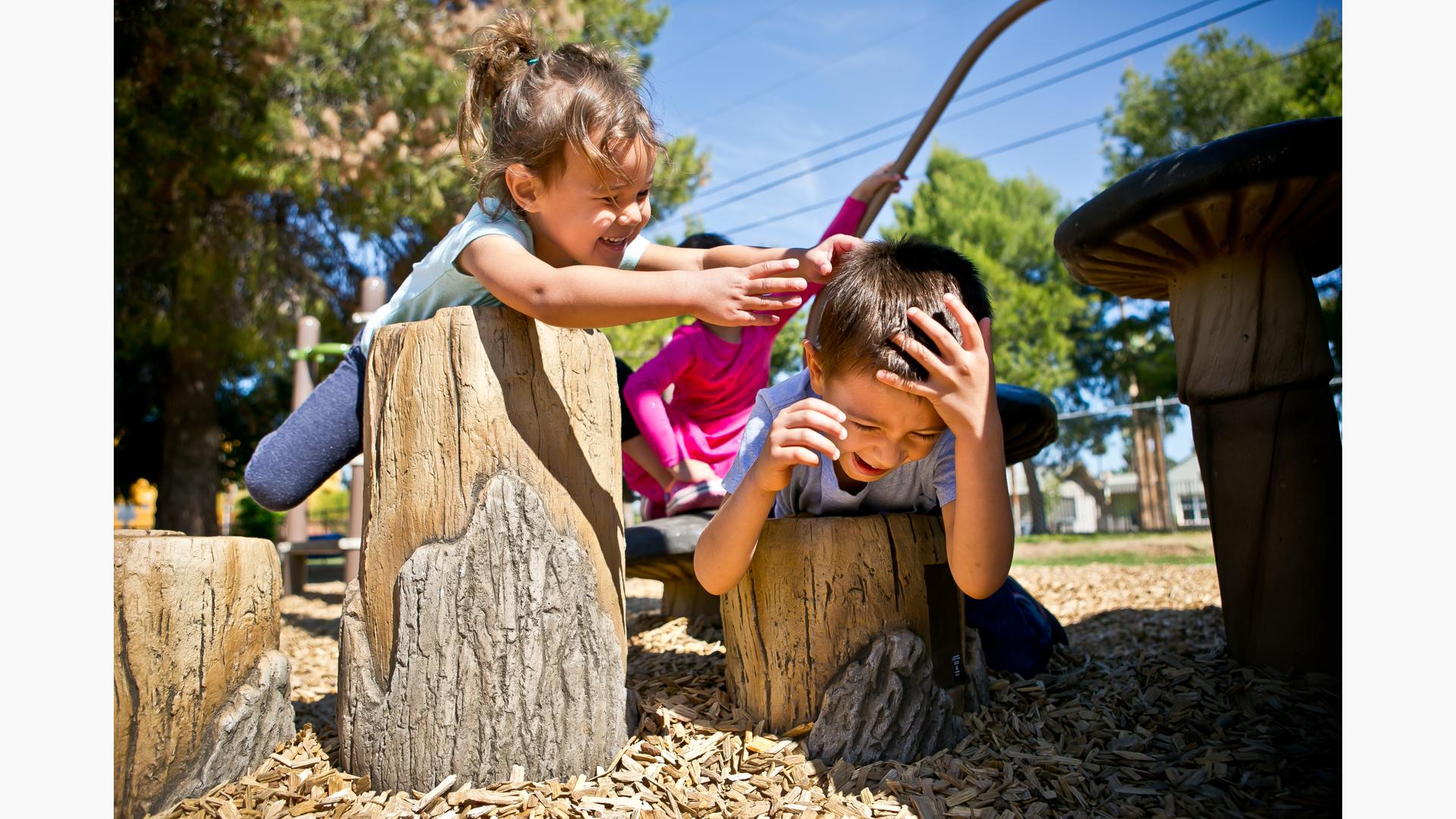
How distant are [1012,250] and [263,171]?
19557 mm

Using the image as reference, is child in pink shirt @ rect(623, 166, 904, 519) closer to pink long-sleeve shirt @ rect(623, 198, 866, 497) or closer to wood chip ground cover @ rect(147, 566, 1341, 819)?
pink long-sleeve shirt @ rect(623, 198, 866, 497)

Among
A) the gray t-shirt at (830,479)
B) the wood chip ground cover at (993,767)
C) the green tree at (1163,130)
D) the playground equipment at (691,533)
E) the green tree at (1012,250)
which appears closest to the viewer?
the wood chip ground cover at (993,767)

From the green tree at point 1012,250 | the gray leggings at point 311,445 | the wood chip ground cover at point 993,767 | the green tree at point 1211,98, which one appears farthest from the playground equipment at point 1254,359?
the green tree at point 1012,250

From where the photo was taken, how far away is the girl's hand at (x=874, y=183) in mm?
3383

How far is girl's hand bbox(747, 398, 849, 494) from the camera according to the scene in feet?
5.36

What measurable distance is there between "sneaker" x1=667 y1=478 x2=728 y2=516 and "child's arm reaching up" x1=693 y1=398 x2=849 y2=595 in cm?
146

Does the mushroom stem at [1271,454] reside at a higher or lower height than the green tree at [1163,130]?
lower

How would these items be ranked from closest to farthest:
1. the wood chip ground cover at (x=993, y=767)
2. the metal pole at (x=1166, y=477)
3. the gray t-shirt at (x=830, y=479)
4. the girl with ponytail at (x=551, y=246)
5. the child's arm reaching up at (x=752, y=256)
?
the wood chip ground cover at (x=993, y=767), the girl with ponytail at (x=551, y=246), the child's arm reaching up at (x=752, y=256), the gray t-shirt at (x=830, y=479), the metal pole at (x=1166, y=477)

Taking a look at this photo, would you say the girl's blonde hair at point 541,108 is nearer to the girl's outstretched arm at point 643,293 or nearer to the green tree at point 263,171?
the girl's outstretched arm at point 643,293

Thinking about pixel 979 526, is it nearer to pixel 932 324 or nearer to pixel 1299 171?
pixel 932 324

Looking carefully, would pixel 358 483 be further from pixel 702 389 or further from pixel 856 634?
pixel 856 634

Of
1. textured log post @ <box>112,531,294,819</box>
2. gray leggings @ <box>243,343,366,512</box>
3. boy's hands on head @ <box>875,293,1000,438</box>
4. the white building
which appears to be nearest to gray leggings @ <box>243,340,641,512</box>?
gray leggings @ <box>243,343,366,512</box>

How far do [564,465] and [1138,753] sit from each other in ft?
4.06

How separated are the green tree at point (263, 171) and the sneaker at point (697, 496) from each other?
14.1 ft
